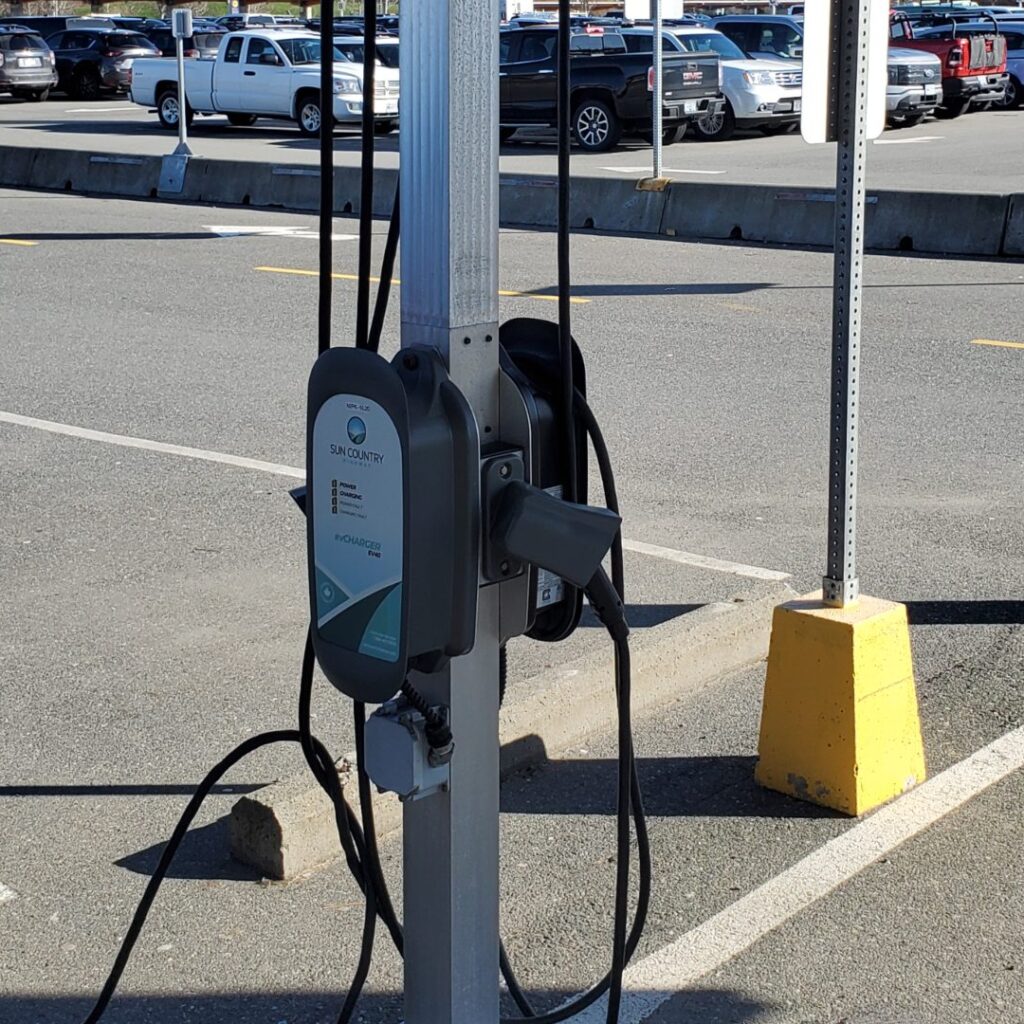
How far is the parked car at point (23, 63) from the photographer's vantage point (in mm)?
39594

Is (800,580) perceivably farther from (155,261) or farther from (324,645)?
(155,261)

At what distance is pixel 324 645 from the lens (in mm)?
2518

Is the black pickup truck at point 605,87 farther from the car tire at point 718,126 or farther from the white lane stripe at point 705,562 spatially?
the white lane stripe at point 705,562

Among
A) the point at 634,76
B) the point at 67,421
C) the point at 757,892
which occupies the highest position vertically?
the point at 634,76

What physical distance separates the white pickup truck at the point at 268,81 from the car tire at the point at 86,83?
1118cm

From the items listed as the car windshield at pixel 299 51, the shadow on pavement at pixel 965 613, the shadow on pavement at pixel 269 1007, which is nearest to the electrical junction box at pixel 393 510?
the shadow on pavement at pixel 269 1007

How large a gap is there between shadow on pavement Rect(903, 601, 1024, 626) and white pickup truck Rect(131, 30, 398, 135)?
902 inches

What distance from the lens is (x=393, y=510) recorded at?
233 cm

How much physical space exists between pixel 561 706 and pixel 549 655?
738mm

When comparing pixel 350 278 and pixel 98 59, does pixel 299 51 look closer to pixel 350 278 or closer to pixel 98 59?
pixel 98 59

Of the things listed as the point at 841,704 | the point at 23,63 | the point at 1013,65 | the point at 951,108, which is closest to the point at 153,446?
the point at 841,704

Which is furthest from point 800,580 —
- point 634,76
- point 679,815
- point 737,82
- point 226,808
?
point 737,82

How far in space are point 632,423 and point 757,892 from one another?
4743mm

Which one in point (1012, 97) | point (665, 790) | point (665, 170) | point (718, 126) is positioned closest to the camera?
point (665, 790)
